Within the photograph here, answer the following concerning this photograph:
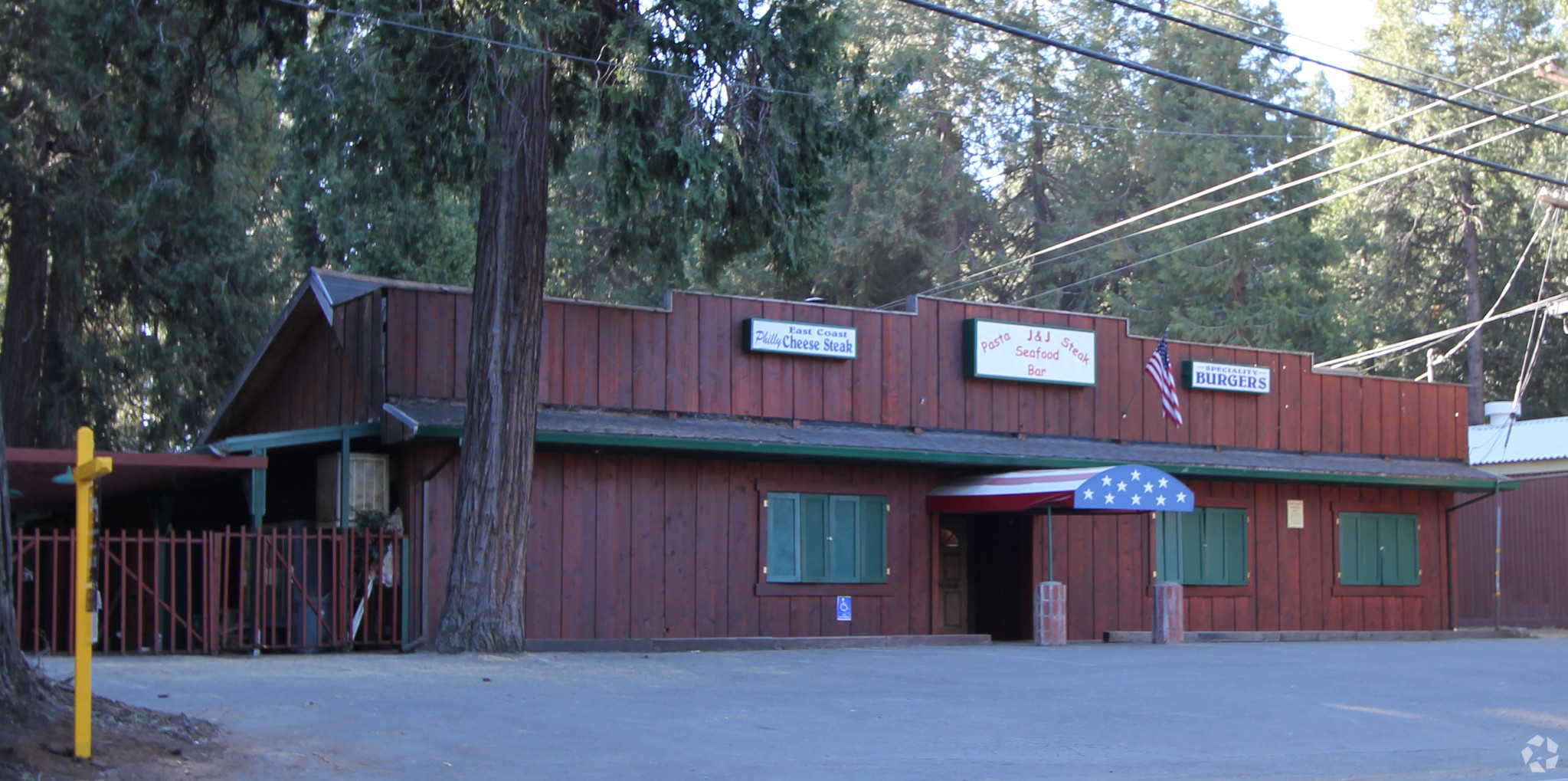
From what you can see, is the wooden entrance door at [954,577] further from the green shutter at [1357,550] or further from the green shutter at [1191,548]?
the green shutter at [1357,550]

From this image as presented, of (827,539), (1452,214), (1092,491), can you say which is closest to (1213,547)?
(1092,491)

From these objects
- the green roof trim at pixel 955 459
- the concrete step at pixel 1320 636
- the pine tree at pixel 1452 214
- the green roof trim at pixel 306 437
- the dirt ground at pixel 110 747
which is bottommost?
the concrete step at pixel 1320 636

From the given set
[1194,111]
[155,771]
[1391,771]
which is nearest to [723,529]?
[1391,771]

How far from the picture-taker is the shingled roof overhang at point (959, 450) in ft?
59.7

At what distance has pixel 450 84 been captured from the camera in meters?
15.8

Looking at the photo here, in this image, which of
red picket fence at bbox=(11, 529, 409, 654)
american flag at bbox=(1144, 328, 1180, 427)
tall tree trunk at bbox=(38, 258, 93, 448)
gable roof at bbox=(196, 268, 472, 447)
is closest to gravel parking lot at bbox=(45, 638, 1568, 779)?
red picket fence at bbox=(11, 529, 409, 654)

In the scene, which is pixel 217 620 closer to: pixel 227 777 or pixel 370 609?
pixel 370 609

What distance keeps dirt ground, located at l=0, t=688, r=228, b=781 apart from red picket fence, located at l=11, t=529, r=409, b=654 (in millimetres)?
6809

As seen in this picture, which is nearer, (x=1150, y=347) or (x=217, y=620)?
(x=217, y=620)

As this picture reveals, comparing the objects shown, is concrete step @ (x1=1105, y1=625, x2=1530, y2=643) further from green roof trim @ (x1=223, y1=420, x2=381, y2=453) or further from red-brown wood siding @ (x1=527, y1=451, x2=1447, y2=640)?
green roof trim @ (x1=223, y1=420, x2=381, y2=453)

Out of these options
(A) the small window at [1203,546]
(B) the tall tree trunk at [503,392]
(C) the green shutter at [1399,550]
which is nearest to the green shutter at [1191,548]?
(A) the small window at [1203,546]

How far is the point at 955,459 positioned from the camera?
20.3 m

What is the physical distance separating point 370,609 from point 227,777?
9.51 metres

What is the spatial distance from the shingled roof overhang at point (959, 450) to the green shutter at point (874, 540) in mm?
861
